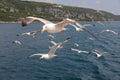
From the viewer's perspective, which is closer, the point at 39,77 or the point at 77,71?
the point at 39,77

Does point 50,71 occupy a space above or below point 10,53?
above

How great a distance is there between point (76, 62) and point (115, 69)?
28.5ft

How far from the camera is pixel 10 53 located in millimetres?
66688

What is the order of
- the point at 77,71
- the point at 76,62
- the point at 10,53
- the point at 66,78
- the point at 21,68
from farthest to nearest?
1. the point at 10,53
2. the point at 76,62
3. the point at 21,68
4. the point at 77,71
5. the point at 66,78

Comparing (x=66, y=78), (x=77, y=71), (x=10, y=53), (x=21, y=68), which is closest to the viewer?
(x=66, y=78)

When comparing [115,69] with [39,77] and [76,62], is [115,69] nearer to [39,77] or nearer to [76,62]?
[76,62]

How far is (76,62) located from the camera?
53750 mm

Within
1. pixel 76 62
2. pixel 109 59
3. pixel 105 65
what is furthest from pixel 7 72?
pixel 109 59

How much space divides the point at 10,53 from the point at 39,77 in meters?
26.4

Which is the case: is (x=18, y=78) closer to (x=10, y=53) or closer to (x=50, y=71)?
(x=50, y=71)

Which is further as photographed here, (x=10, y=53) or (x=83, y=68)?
(x=10, y=53)

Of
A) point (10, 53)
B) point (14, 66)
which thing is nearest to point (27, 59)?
point (14, 66)

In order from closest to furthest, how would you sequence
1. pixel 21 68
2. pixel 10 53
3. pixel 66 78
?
pixel 66 78 → pixel 21 68 → pixel 10 53

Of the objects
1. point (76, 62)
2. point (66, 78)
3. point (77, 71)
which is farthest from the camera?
point (76, 62)
